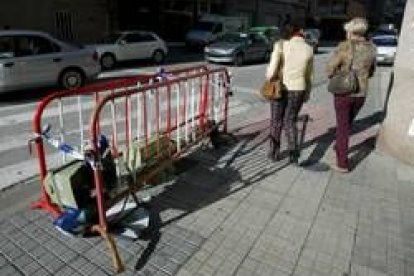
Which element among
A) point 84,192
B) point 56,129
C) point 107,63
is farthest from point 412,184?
point 107,63

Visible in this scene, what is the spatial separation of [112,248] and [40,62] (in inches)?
300

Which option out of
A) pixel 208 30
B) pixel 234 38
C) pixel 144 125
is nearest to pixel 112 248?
pixel 144 125

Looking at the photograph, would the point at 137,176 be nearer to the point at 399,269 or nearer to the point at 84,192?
the point at 84,192

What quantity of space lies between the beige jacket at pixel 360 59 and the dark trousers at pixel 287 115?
0.63 m

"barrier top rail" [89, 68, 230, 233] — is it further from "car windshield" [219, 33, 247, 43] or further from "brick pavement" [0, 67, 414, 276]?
"car windshield" [219, 33, 247, 43]

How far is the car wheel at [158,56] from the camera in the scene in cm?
1858

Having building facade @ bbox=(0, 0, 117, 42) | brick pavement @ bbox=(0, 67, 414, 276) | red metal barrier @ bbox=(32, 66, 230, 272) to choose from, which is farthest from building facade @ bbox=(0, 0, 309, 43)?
brick pavement @ bbox=(0, 67, 414, 276)

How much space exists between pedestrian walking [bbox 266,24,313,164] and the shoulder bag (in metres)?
0.34

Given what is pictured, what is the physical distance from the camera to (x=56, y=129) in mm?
7191

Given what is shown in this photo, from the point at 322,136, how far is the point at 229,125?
65.8 inches

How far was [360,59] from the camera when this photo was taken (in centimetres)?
521

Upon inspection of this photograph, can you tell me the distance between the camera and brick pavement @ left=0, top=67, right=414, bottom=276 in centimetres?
355

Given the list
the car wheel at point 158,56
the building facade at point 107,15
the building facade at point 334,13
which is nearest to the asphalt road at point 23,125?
the car wheel at point 158,56

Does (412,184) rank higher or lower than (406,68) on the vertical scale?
lower
